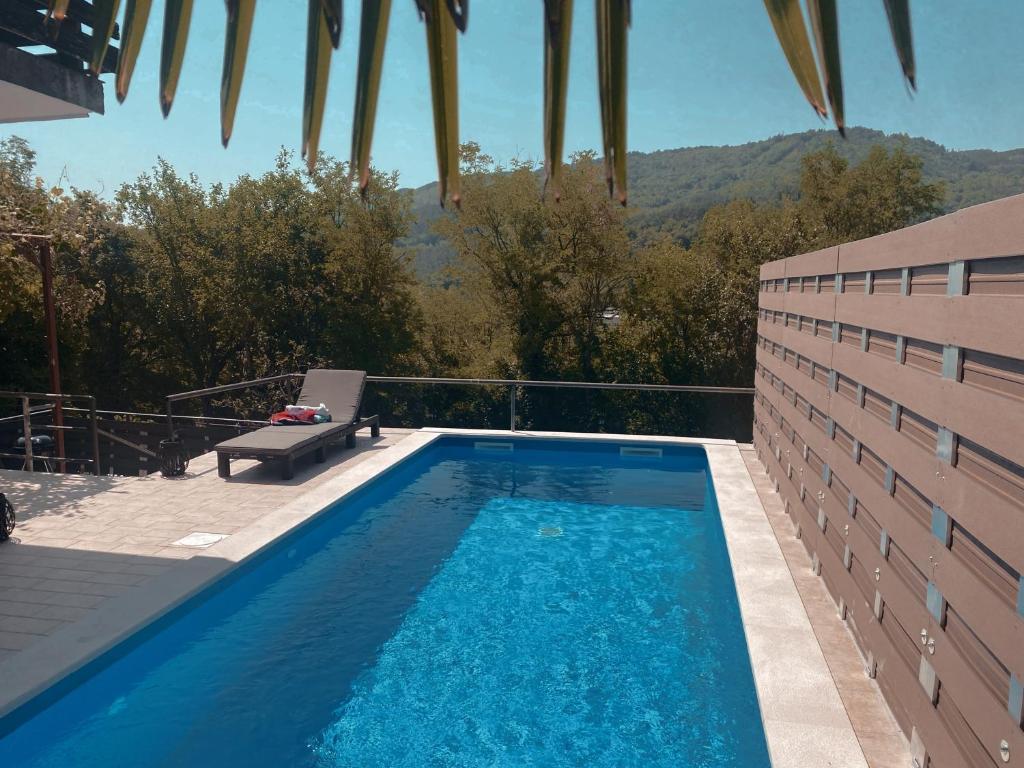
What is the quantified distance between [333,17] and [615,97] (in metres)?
0.21

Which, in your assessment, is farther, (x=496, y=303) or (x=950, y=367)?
(x=496, y=303)

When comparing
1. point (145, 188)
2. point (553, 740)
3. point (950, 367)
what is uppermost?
point (145, 188)

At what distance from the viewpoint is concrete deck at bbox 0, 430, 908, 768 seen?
3.73 metres

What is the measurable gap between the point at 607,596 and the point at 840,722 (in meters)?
2.45

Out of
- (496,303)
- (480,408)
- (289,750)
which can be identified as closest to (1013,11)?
(289,750)

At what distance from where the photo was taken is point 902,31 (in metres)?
0.48

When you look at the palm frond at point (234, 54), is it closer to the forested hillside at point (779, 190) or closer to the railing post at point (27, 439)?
the railing post at point (27, 439)

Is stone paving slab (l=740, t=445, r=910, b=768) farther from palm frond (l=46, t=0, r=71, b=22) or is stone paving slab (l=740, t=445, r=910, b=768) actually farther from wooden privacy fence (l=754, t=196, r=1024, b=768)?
palm frond (l=46, t=0, r=71, b=22)

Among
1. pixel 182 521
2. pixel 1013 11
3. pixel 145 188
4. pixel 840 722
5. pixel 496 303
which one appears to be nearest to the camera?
pixel 1013 11

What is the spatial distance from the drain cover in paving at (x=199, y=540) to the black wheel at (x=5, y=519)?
4.04 feet

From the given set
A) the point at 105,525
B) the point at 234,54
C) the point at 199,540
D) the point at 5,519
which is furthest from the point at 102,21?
the point at 105,525

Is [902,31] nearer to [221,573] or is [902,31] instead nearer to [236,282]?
[221,573]

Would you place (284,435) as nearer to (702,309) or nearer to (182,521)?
(182,521)

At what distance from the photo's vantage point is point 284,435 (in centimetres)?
859
